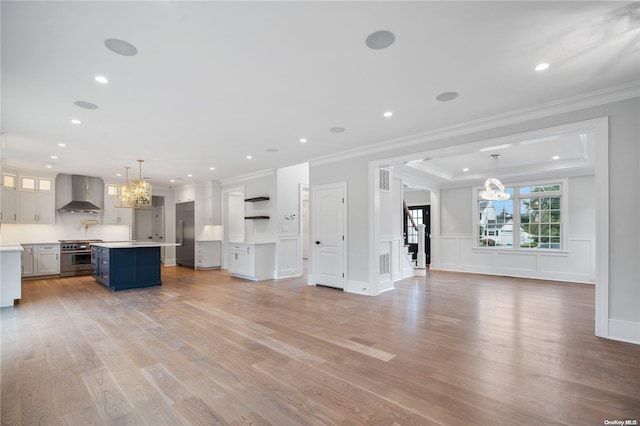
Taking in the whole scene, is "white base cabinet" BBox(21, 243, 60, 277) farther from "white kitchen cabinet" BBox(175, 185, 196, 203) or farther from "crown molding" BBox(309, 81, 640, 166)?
"crown molding" BBox(309, 81, 640, 166)

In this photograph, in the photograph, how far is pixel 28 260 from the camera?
7.26 metres

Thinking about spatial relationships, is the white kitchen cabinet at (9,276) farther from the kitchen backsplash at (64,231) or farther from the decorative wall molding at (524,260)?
the decorative wall molding at (524,260)

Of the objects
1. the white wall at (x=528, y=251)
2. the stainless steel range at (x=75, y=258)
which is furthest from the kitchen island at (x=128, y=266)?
the white wall at (x=528, y=251)

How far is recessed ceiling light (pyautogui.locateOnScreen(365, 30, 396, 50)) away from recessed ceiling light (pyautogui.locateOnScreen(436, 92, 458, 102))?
1238mm

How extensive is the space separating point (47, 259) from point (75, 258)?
561mm

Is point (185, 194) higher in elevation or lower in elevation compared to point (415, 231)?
higher

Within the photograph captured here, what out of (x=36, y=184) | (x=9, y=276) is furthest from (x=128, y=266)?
(x=36, y=184)

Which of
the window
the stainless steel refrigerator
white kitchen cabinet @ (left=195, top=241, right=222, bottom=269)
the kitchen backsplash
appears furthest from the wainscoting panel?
the kitchen backsplash

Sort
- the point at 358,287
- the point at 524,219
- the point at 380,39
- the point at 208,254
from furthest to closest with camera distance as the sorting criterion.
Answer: the point at 208,254 < the point at 524,219 < the point at 358,287 < the point at 380,39

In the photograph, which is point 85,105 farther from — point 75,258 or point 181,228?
point 181,228

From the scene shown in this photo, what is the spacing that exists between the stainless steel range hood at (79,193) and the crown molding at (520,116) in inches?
313

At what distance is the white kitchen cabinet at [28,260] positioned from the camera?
7.21m

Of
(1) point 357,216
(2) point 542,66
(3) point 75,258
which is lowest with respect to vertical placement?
(3) point 75,258

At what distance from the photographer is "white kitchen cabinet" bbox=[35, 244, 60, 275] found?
7.40 m
